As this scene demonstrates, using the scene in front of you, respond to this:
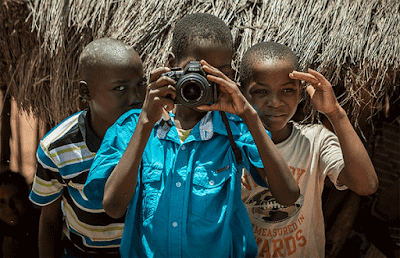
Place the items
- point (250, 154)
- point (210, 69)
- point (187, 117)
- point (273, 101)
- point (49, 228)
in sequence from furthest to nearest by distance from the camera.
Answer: point (49, 228) < point (273, 101) < point (187, 117) < point (250, 154) < point (210, 69)

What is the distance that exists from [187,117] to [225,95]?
0.72 feet

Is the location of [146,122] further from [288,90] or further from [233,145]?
[288,90]

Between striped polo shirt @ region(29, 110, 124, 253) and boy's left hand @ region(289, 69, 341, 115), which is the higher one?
boy's left hand @ region(289, 69, 341, 115)

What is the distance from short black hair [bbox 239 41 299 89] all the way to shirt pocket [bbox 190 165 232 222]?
21.9 inches

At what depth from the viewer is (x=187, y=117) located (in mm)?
1715

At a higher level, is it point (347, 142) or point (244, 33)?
point (244, 33)

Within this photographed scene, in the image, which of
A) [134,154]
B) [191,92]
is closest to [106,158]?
[134,154]

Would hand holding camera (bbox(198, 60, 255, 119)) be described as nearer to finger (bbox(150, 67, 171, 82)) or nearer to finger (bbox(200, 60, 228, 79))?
finger (bbox(200, 60, 228, 79))

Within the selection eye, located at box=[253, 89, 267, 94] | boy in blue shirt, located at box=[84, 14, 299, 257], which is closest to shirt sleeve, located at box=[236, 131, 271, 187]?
boy in blue shirt, located at box=[84, 14, 299, 257]

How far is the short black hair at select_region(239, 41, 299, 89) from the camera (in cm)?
193

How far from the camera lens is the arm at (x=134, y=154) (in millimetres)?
1497

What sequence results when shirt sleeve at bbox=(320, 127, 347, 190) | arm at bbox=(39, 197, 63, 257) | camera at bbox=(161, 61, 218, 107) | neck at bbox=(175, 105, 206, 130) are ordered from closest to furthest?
camera at bbox=(161, 61, 218, 107) → neck at bbox=(175, 105, 206, 130) → shirt sleeve at bbox=(320, 127, 347, 190) → arm at bbox=(39, 197, 63, 257)

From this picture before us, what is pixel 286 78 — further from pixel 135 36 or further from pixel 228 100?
pixel 135 36

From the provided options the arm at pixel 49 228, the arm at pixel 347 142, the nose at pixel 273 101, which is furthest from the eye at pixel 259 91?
the arm at pixel 49 228
